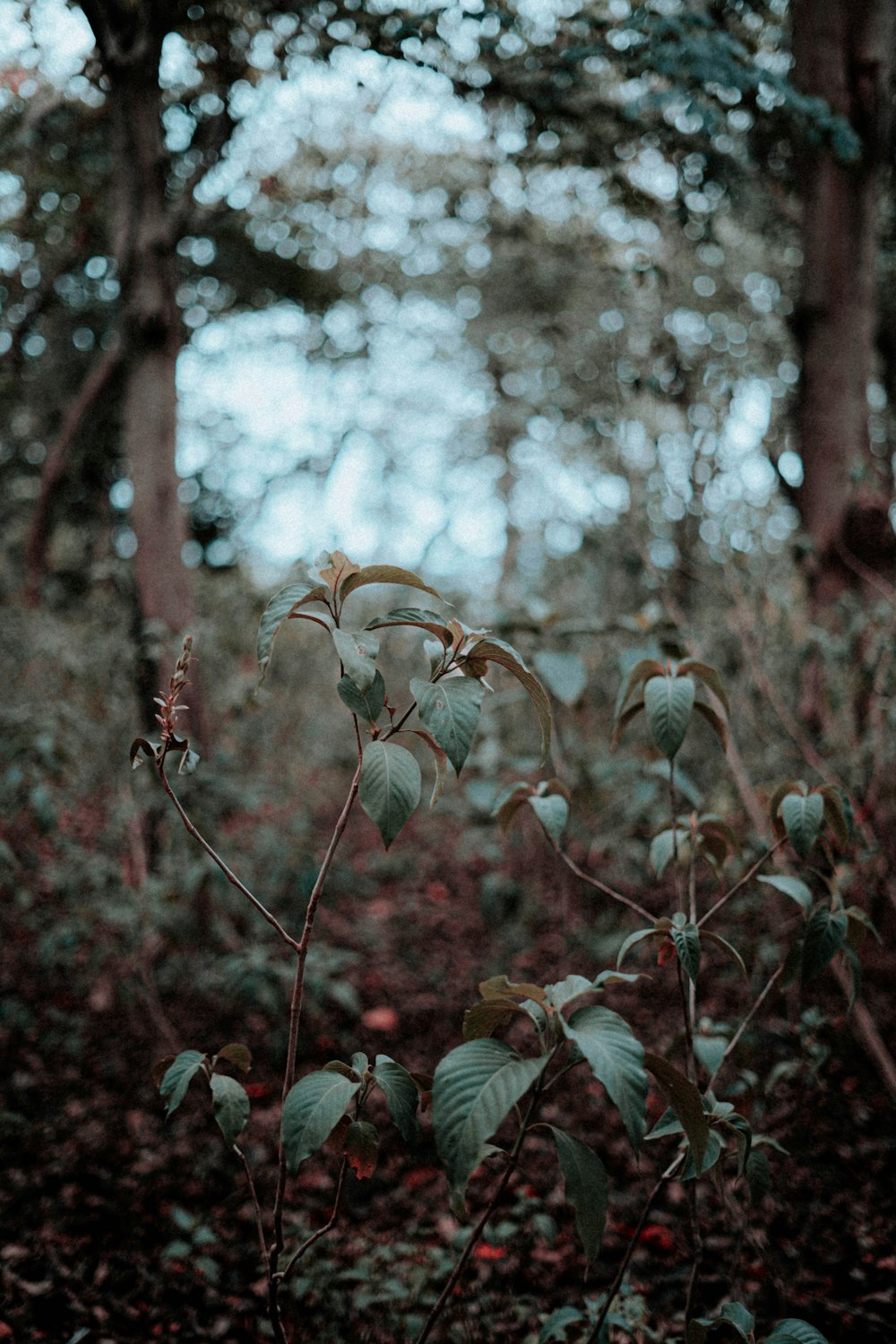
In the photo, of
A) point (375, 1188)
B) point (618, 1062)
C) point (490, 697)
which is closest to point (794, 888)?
point (618, 1062)

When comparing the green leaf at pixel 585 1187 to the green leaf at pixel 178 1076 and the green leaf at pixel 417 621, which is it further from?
the green leaf at pixel 417 621

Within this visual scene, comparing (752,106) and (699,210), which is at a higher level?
(752,106)

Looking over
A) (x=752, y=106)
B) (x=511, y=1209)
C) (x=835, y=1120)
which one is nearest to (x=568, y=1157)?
(x=511, y=1209)

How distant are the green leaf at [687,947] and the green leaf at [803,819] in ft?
0.71

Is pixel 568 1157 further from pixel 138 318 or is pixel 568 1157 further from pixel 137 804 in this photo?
pixel 138 318

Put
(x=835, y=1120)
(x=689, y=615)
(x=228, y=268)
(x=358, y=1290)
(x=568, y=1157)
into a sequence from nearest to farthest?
1. (x=568, y=1157)
2. (x=358, y=1290)
3. (x=835, y=1120)
4. (x=689, y=615)
5. (x=228, y=268)

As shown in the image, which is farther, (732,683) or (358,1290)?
(732,683)

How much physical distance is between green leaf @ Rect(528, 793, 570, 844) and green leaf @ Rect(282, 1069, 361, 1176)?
0.52 m

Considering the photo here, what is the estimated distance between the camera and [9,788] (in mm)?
2510

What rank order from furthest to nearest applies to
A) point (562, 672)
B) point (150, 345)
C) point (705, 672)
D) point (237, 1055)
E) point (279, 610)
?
point (150, 345) < point (562, 672) < point (705, 672) < point (237, 1055) < point (279, 610)

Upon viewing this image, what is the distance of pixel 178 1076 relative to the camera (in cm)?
109

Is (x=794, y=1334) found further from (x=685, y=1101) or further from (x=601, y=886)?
(x=601, y=886)

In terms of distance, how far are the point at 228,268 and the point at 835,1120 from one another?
6.43 m

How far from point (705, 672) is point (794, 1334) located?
2.93ft
